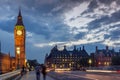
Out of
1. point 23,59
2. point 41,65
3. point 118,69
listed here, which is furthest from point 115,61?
point 41,65

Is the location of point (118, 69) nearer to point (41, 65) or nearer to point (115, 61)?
point (41, 65)

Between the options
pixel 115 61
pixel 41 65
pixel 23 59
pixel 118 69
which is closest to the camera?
pixel 41 65

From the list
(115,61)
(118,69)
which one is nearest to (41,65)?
(118,69)

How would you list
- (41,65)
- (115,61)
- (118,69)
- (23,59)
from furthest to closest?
1. (23,59)
2. (115,61)
3. (118,69)
4. (41,65)

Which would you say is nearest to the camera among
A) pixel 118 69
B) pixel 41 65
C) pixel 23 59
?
pixel 41 65

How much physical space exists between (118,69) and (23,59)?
11573 centimetres

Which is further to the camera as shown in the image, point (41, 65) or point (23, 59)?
point (23, 59)

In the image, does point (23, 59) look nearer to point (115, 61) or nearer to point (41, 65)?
point (115, 61)

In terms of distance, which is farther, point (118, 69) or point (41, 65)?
point (118, 69)

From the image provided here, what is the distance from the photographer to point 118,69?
277 feet

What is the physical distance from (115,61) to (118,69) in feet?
279

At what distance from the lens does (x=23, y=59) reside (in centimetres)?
19525

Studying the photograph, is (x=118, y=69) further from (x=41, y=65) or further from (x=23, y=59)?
(x=23, y=59)

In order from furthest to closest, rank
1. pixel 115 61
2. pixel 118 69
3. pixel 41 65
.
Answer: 1. pixel 115 61
2. pixel 118 69
3. pixel 41 65
